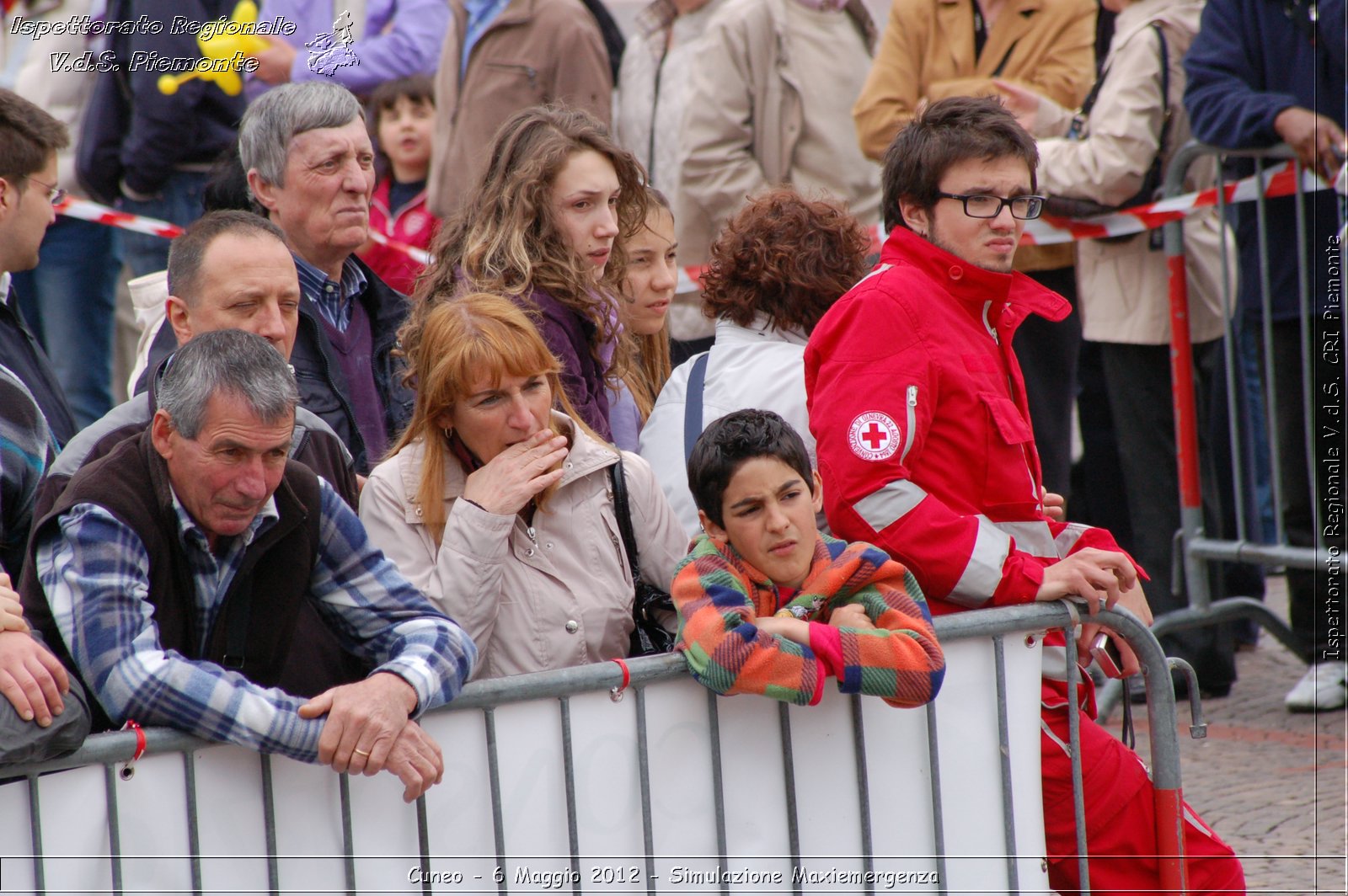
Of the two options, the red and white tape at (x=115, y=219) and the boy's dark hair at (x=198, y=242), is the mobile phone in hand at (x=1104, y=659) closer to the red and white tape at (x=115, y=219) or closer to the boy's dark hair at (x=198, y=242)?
the boy's dark hair at (x=198, y=242)

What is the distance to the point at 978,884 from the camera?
11.4ft

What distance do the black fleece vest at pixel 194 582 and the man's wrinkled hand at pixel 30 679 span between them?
151 mm

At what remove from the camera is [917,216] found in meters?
3.80

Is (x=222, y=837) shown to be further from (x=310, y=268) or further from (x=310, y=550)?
(x=310, y=268)

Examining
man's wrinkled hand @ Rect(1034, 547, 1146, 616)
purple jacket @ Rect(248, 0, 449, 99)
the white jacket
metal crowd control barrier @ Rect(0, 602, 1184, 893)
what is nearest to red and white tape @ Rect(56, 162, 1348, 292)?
purple jacket @ Rect(248, 0, 449, 99)

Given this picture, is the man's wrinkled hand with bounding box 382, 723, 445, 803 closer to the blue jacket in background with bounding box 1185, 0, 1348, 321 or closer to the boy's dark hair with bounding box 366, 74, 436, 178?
the blue jacket in background with bounding box 1185, 0, 1348, 321

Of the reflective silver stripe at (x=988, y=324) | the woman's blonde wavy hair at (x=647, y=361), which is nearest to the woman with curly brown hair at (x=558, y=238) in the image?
the woman's blonde wavy hair at (x=647, y=361)

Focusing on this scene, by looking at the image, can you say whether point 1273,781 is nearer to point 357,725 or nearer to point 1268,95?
point 1268,95

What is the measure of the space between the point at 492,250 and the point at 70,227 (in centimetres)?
400

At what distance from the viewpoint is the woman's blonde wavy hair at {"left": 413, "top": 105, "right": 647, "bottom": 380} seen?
4.19 metres

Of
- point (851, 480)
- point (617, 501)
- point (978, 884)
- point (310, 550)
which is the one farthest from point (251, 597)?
point (978, 884)

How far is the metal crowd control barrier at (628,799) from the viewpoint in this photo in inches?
112

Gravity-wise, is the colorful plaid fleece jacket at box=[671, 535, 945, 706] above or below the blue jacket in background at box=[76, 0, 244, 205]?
below

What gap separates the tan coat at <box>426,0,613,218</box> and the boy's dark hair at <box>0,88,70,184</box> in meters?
2.83
